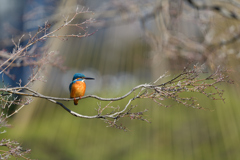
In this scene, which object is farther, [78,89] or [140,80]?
[140,80]

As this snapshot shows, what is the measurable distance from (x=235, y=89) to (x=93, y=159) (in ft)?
10.2

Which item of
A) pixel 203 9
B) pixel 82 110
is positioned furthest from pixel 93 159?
pixel 203 9

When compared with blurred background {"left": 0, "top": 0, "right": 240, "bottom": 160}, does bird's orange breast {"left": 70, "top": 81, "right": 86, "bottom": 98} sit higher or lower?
lower

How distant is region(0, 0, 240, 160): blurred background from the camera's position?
396 centimetres

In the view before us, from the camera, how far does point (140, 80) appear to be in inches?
212

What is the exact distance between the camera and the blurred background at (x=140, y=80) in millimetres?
3955

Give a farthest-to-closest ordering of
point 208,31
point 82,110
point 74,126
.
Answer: point 74,126 → point 82,110 → point 208,31

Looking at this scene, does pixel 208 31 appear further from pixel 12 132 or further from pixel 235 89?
pixel 12 132

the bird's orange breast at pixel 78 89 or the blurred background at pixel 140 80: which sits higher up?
the blurred background at pixel 140 80

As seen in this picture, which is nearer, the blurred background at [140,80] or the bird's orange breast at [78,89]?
the bird's orange breast at [78,89]

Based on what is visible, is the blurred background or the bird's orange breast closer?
the bird's orange breast

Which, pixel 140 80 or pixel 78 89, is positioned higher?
pixel 140 80

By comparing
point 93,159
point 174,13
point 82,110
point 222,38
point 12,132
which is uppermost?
point 174,13

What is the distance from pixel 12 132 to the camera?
18.6 feet
